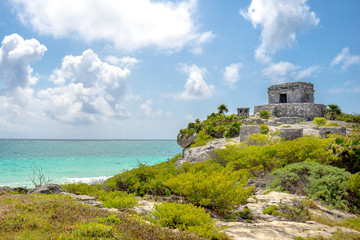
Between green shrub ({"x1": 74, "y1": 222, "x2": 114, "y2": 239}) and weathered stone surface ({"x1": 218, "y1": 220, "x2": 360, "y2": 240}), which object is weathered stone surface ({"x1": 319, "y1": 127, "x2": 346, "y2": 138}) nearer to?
weathered stone surface ({"x1": 218, "y1": 220, "x2": 360, "y2": 240})

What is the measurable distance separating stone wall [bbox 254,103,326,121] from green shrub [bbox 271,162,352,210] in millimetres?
23613

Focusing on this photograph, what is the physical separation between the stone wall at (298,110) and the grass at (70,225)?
1203 inches

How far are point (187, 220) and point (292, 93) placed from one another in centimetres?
3318

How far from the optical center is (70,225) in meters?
4.26

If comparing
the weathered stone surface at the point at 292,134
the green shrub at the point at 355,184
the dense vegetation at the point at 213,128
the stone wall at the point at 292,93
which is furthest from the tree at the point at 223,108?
the green shrub at the point at 355,184

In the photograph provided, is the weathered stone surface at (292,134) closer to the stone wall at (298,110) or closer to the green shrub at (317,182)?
the green shrub at (317,182)

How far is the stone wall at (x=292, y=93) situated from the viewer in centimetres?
3250

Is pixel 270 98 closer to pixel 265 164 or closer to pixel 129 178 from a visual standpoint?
pixel 265 164

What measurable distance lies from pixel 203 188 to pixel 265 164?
5859 mm

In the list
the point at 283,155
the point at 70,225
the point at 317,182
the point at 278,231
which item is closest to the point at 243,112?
the point at 283,155

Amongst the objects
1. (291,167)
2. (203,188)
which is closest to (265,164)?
(291,167)

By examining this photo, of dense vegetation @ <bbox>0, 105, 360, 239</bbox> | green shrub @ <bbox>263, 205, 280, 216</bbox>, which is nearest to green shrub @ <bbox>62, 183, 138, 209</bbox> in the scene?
dense vegetation @ <bbox>0, 105, 360, 239</bbox>

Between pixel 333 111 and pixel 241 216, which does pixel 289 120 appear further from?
pixel 241 216

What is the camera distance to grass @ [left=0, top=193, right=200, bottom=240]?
3881 mm
